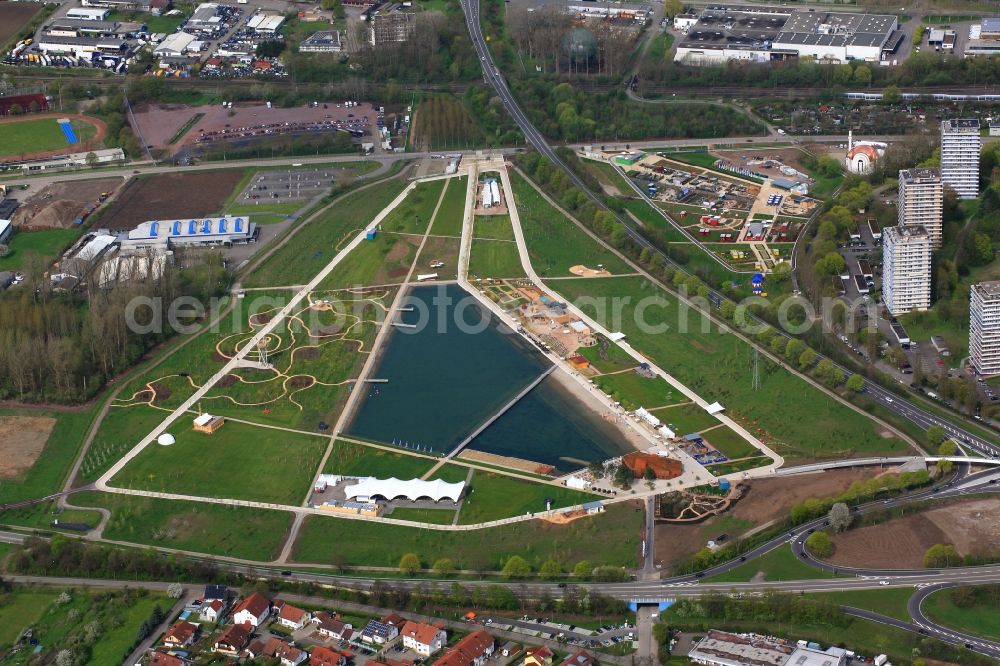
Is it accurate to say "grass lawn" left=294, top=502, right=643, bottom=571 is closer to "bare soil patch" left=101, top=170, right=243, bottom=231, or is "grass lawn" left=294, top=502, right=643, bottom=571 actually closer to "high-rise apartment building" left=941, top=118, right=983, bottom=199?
"high-rise apartment building" left=941, top=118, right=983, bottom=199

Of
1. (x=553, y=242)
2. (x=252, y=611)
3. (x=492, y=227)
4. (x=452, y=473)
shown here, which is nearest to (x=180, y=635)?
(x=252, y=611)

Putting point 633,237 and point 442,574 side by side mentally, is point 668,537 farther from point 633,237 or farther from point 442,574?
point 633,237

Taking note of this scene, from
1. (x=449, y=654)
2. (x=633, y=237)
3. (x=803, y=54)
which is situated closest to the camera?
(x=449, y=654)

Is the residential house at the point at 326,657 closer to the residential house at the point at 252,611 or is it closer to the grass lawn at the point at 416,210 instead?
the residential house at the point at 252,611

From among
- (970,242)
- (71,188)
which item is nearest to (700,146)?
(970,242)

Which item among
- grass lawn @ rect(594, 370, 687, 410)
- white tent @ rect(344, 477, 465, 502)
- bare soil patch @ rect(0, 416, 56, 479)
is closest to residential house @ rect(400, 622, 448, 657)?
white tent @ rect(344, 477, 465, 502)

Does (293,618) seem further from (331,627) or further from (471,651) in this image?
(471,651)

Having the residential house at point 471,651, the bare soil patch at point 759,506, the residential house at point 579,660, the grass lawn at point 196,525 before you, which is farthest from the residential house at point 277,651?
the bare soil patch at point 759,506
